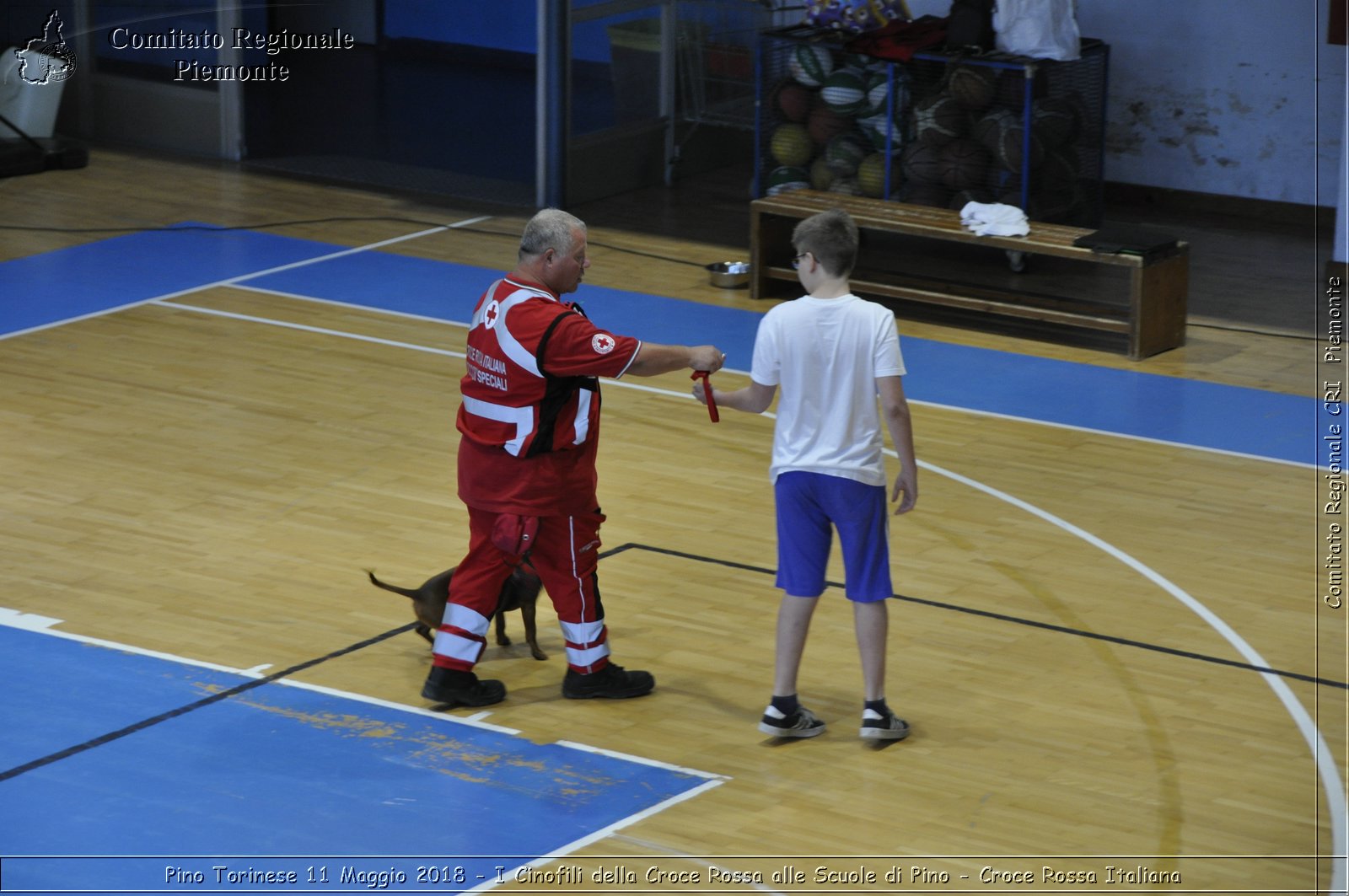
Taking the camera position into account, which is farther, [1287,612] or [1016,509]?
[1016,509]

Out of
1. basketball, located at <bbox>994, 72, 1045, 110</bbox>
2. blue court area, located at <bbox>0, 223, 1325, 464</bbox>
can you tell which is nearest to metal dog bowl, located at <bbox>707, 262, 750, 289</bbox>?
blue court area, located at <bbox>0, 223, 1325, 464</bbox>

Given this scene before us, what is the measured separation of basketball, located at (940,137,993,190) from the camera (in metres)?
12.1

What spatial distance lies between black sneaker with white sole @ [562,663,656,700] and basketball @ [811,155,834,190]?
23.0 ft

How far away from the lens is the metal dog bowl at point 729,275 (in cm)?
1198

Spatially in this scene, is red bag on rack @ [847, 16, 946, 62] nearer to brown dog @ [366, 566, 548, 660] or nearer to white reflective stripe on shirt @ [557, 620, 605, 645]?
brown dog @ [366, 566, 548, 660]

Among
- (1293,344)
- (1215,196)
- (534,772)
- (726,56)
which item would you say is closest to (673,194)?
(726,56)

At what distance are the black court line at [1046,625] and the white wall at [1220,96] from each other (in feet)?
24.5

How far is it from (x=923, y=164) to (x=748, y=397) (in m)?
6.71

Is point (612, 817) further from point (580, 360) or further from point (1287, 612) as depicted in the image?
point (1287, 612)

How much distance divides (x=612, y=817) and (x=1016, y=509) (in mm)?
3311

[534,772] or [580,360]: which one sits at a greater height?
[580,360]

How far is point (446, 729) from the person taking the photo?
20.0ft

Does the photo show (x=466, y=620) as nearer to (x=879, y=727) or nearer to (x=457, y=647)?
(x=457, y=647)

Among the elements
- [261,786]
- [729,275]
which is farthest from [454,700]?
[729,275]
